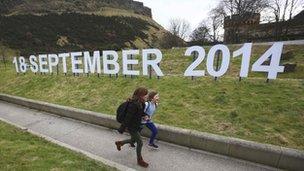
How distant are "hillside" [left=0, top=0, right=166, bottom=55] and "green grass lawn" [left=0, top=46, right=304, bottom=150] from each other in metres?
30.6

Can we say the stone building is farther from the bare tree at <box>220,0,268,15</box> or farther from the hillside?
the hillside

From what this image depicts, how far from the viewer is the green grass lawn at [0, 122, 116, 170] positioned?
455 centimetres

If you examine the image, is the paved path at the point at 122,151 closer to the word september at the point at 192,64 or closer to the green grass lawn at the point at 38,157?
the green grass lawn at the point at 38,157

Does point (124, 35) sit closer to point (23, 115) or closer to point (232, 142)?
point (23, 115)

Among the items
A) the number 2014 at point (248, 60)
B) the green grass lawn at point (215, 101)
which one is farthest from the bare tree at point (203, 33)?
the number 2014 at point (248, 60)

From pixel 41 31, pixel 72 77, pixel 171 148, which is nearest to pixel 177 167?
pixel 171 148

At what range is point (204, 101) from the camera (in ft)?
24.9

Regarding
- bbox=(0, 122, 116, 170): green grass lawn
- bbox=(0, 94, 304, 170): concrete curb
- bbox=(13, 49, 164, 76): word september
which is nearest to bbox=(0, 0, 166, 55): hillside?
bbox=(13, 49, 164, 76): word september

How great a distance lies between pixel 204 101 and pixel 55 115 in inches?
199

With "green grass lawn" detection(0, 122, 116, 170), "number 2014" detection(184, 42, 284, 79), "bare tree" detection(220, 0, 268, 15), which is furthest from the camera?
"bare tree" detection(220, 0, 268, 15)

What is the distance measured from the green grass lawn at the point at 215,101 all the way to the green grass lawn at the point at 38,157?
251 cm

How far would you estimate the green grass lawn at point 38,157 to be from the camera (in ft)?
14.9

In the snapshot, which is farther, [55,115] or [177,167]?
[55,115]

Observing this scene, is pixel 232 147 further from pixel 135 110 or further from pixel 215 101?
pixel 215 101
